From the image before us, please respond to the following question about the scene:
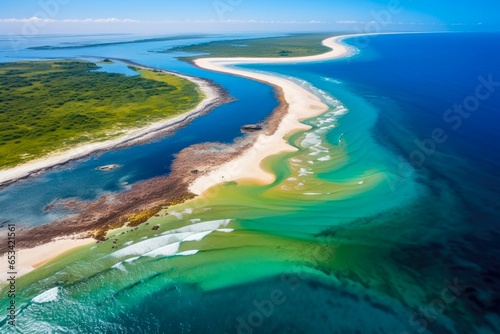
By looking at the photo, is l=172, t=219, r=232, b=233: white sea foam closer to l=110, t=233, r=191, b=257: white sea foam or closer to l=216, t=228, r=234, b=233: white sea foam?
l=216, t=228, r=234, b=233: white sea foam

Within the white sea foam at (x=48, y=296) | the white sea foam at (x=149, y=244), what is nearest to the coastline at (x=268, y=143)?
the white sea foam at (x=149, y=244)

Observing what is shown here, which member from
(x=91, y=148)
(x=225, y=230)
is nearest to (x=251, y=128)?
(x=91, y=148)

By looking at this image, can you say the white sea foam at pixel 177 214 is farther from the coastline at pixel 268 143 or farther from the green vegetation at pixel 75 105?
the green vegetation at pixel 75 105

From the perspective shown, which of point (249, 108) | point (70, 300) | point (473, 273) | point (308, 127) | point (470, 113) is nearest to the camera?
point (70, 300)

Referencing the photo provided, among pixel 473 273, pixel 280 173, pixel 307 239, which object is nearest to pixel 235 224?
pixel 307 239

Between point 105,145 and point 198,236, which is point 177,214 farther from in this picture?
point 105,145

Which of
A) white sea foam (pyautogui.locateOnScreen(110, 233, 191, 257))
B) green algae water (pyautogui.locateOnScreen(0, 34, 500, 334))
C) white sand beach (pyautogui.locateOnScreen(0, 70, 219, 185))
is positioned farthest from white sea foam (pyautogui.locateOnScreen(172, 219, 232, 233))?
white sand beach (pyautogui.locateOnScreen(0, 70, 219, 185))

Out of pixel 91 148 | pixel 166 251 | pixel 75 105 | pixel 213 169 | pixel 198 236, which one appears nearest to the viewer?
pixel 166 251

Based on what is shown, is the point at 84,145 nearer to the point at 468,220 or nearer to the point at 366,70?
the point at 468,220
